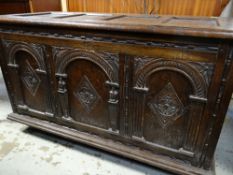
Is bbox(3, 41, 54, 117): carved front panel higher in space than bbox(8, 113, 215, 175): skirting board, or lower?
higher

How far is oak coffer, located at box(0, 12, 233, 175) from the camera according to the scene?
95 cm

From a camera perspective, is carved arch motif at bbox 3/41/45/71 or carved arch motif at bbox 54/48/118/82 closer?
carved arch motif at bbox 54/48/118/82

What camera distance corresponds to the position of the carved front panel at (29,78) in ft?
4.41

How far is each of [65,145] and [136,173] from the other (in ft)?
1.95

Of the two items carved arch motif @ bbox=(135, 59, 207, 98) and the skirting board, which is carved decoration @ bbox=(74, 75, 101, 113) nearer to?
the skirting board

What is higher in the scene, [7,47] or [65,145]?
[7,47]

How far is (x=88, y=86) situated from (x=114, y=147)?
17.6 inches

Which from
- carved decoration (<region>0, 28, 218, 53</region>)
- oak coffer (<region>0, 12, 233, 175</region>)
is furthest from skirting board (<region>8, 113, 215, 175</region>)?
carved decoration (<region>0, 28, 218, 53</region>)

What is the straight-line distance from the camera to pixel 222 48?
2.86 feet

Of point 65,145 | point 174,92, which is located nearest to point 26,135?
point 65,145

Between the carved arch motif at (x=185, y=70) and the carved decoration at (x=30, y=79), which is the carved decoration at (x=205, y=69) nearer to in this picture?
the carved arch motif at (x=185, y=70)

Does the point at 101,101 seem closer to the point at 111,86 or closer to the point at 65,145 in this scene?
the point at 111,86

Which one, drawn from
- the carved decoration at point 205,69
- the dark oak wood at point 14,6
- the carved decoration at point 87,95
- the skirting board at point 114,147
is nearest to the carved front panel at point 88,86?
the carved decoration at point 87,95

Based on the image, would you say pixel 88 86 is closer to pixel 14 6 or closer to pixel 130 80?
pixel 130 80
